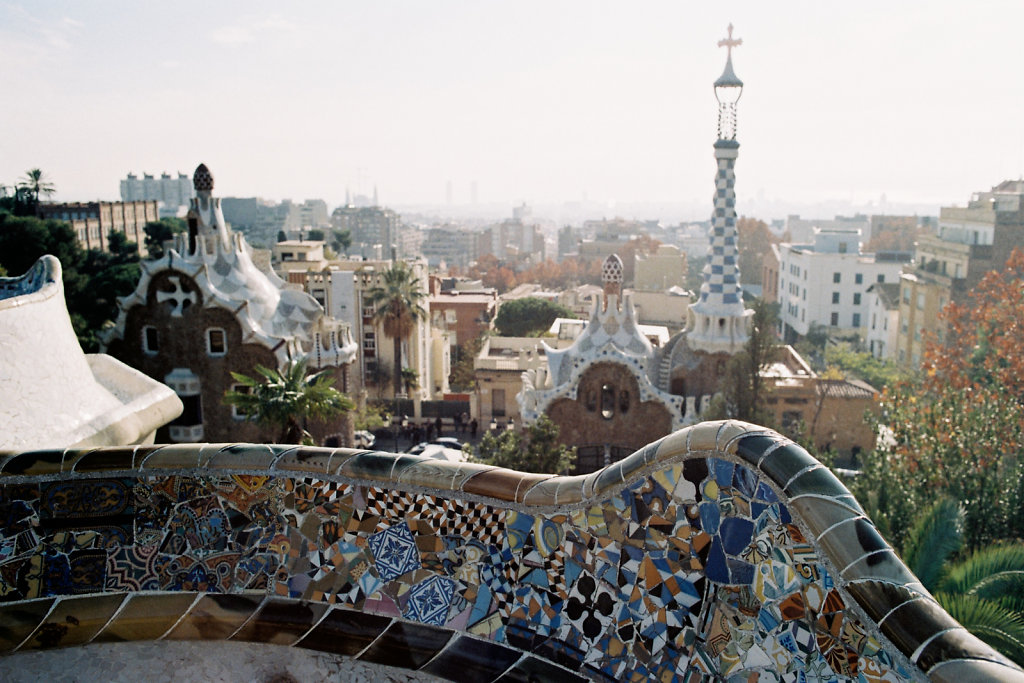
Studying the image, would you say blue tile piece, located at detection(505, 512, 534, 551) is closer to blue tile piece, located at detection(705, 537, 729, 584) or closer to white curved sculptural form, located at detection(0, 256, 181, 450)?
blue tile piece, located at detection(705, 537, 729, 584)

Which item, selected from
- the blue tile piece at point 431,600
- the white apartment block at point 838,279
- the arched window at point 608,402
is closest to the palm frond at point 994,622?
the blue tile piece at point 431,600

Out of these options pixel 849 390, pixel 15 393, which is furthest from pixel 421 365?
pixel 15 393

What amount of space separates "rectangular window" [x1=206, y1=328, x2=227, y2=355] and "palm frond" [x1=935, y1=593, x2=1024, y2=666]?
16157mm

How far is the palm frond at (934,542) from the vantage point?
8.36 metres

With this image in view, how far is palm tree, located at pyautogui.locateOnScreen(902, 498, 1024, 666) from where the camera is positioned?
704 cm

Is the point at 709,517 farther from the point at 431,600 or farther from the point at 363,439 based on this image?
the point at 363,439

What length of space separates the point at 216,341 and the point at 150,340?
58.6 inches

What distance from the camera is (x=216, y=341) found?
65.0 feet

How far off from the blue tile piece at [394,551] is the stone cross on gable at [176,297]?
16910mm

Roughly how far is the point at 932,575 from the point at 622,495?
6.05 metres

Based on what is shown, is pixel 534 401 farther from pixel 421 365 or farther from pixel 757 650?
pixel 421 365

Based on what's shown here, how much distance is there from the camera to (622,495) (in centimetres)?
360

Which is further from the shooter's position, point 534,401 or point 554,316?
point 554,316

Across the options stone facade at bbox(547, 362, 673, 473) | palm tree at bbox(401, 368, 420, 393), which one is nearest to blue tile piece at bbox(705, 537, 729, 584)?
stone facade at bbox(547, 362, 673, 473)
